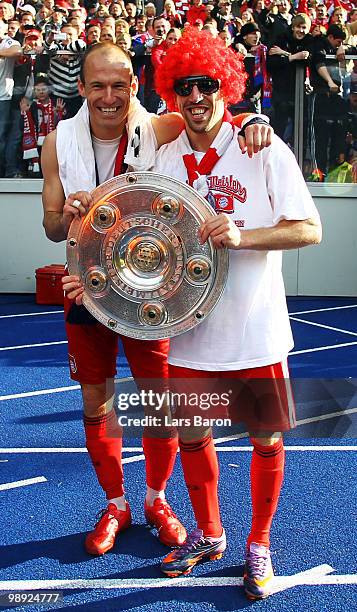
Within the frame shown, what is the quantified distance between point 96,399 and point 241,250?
3.10ft

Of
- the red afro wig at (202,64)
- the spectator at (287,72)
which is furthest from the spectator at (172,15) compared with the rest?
the red afro wig at (202,64)

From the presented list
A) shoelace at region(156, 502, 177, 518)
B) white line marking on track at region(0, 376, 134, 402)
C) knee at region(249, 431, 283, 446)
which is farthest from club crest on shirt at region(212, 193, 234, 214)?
white line marking on track at region(0, 376, 134, 402)

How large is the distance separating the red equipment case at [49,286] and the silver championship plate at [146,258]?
658 centimetres

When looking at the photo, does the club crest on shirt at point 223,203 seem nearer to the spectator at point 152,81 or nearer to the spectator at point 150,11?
the spectator at point 152,81

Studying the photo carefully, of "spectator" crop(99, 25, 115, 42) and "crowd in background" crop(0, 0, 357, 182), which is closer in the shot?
"crowd in background" crop(0, 0, 357, 182)

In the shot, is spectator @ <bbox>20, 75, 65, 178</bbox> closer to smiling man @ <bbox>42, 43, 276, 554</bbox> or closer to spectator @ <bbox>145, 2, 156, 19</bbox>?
spectator @ <bbox>145, 2, 156, 19</bbox>

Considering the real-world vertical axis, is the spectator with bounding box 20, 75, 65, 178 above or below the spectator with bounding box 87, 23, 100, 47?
below

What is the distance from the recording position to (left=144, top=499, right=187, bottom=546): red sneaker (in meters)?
3.09

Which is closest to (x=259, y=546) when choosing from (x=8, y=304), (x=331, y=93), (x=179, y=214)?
(x=179, y=214)

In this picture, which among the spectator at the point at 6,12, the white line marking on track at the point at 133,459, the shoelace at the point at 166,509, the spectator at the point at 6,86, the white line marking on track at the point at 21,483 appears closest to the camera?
the shoelace at the point at 166,509

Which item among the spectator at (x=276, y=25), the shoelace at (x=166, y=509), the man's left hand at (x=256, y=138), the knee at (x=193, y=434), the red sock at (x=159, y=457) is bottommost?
the shoelace at (x=166, y=509)

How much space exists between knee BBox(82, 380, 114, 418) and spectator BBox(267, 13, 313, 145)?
7228mm

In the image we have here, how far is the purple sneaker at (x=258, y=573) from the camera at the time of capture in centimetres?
271

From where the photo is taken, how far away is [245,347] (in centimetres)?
264
